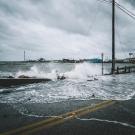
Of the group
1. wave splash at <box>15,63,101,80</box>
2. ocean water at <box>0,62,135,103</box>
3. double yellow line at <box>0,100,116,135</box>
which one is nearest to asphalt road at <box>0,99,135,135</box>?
double yellow line at <box>0,100,116,135</box>

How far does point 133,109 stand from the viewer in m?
7.51

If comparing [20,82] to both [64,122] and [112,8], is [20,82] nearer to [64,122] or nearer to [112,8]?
[64,122]

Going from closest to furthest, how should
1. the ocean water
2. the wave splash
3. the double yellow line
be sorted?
1. the double yellow line
2. the ocean water
3. the wave splash

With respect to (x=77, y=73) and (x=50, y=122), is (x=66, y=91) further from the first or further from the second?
(x=77, y=73)

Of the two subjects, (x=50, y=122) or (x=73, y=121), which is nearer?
(x=50, y=122)

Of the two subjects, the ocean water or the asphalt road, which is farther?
the ocean water

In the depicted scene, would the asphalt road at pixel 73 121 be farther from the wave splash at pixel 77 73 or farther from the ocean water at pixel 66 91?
the wave splash at pixel 77 73

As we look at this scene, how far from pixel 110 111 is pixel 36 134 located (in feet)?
10.4

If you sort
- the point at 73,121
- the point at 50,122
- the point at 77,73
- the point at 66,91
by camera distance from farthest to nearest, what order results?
the point at 77,73 → the point at 66,91 → the point at 73,121 → the point at 50,122

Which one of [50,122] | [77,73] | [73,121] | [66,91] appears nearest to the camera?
[50,122]

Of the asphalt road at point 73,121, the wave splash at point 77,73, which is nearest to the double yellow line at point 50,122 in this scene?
the asphalt road at point 73,121

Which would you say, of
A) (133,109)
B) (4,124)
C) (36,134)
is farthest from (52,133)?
(133,109)

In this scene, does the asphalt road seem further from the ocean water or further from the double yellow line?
the ocean water

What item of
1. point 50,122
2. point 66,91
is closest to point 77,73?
point 66,91
